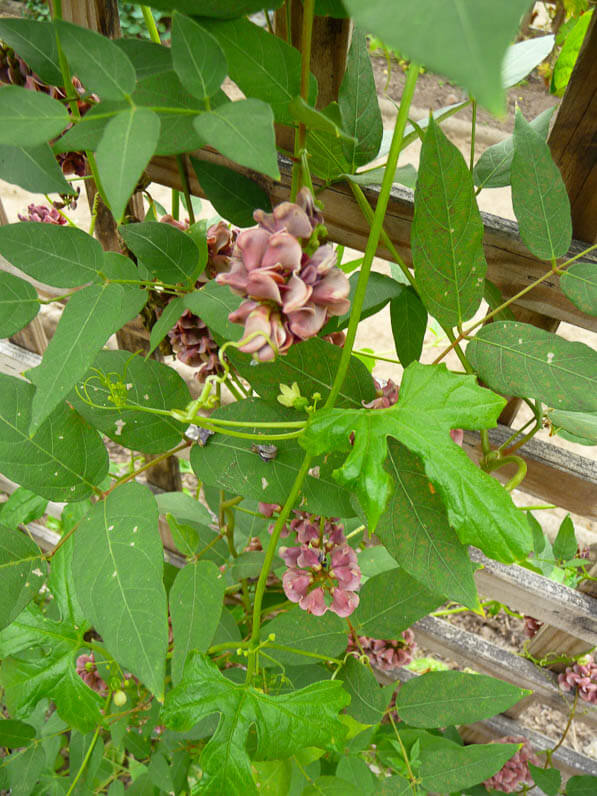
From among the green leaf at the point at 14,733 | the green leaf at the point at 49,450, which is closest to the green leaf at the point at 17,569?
the green leaf at the point at 49,450

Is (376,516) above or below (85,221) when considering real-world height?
above

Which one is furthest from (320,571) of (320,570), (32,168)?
(32,168)

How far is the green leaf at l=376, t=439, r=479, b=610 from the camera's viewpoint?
0.46 m

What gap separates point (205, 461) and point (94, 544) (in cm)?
14

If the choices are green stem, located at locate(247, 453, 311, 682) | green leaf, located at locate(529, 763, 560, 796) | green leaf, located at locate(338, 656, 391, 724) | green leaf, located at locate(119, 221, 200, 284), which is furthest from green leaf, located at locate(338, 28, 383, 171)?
green leaf, located at locate(529, 763, 560, 796)

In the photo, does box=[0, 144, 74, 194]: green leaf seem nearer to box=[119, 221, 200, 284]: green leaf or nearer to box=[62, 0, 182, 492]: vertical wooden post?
box=[119, 221, 200, 284]: green leaf

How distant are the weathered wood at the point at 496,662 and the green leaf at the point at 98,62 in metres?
1.21

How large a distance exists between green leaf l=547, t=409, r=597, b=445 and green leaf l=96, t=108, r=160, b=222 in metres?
0.48

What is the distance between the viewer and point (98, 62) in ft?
Result: 1.08

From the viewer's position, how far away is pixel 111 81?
33 cm

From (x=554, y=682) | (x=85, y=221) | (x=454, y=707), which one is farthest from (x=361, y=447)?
(x=85, y=221)

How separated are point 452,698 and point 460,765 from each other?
10cm

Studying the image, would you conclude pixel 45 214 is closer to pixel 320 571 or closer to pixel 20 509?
pixel 20 509

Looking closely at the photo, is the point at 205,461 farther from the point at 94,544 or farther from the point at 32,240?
the point at 32,240
